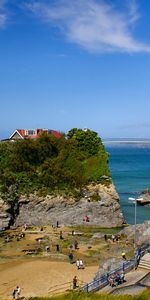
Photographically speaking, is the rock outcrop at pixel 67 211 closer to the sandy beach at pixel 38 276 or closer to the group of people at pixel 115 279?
the sandy beach at pixel 38 276

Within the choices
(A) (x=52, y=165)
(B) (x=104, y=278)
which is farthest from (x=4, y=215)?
(B) (x=104, y=278)

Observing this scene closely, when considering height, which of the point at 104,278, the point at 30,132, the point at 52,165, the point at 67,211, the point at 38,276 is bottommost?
the point at 38,276

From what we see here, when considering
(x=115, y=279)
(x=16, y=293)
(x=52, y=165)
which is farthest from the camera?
(x=52, y=165)

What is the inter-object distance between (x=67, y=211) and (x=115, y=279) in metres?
29.8

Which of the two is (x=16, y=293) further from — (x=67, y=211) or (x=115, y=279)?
(x=67, y=211)

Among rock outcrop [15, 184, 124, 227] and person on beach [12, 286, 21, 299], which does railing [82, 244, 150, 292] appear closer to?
person on beach [12, 286, 21, 299]

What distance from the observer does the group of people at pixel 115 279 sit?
27.6 metres

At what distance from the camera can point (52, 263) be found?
40.4 meters

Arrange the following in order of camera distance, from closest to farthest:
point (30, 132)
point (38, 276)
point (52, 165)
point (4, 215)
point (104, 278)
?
point (104, 278)
point (38, 276)
point (4, 215)
point (52, 165)
point (30, 132)

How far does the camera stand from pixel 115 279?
91.1ft

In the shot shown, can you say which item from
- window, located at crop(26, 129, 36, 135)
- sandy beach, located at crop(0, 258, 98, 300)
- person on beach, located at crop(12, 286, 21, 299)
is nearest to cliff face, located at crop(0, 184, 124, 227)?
sandy beach, located at crop(0, 258, 98, 300)

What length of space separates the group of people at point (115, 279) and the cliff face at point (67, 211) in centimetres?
2854

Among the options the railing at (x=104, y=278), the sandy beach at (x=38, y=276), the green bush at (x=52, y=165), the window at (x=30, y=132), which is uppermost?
the window at (x=30, y=132)

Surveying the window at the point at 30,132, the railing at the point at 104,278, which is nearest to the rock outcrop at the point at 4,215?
A: the railing at the point at 104,278
